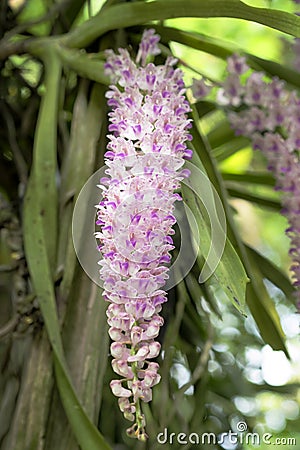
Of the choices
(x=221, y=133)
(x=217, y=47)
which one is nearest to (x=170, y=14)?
(x=217, y=47)

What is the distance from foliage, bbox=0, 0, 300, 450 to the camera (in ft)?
1.76

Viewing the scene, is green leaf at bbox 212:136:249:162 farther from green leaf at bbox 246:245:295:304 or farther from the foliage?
green leaf at bbox 246:245:295:304

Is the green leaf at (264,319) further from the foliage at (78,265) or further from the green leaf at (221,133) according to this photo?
the green leaf at (221,133)

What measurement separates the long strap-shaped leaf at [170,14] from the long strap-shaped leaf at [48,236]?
2.0 inches

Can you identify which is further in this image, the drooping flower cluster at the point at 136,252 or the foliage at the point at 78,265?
the foliage at the point at 78,265

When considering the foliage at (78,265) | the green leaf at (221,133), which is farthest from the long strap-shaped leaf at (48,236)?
the green leaf at (221,133)

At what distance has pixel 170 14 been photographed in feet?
1.84

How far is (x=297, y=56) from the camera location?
66 cm

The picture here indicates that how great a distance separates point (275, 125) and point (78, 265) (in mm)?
253

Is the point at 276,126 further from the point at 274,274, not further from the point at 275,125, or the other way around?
the point at 274,274

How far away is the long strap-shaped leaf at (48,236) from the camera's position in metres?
0.51

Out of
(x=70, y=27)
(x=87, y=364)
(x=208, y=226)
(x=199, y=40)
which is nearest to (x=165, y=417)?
(x=87, y=364)

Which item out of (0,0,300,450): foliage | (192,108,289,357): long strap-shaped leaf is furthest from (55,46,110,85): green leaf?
(192,108,289,357): long strap-shaped leaf

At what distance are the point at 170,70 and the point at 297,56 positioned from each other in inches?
8.8
